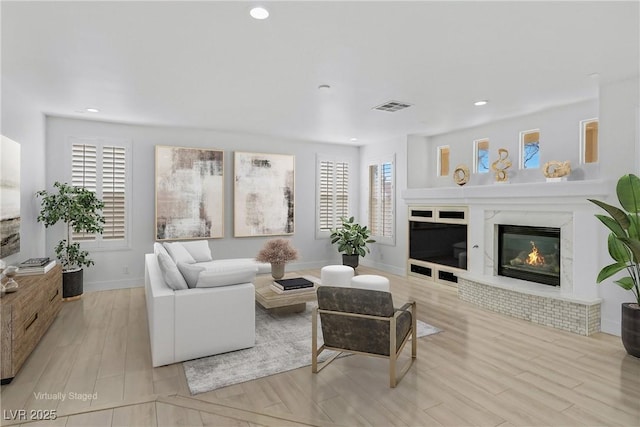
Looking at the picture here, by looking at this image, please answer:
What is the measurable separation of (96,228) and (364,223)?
5.10 metres

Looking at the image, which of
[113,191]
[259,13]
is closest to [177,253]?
[113,191]

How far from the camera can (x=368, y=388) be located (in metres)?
2.69

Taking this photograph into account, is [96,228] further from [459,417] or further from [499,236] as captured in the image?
[499,236]

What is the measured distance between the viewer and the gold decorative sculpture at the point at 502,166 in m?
5.25

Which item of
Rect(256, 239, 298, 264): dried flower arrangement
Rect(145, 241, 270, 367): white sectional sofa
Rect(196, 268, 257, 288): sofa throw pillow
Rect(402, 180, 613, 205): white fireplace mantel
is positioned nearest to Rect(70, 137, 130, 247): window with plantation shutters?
Rect(256, 239, 298, 264): dried flower arrangement

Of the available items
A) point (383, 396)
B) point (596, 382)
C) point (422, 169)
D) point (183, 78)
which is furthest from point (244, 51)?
point (422, 169)

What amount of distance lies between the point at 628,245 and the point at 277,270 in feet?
12.2

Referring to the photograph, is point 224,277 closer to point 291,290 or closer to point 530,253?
point 291,290

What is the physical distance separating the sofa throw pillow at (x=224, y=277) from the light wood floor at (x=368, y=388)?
2.48 feet

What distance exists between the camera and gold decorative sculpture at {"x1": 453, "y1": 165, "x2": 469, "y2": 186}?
5789mm

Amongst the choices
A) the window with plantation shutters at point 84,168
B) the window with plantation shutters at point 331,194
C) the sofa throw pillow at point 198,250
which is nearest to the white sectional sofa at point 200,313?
the sofa throw pillow at point 198,250

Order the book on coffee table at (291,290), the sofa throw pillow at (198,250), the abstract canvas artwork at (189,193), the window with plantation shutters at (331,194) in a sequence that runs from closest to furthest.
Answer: the book on coffee table at (291,290) < the sofa throw pillow at (198,250) < the abstract canvas artwork at (189,193) < the window with plantation shutters at (331,194)

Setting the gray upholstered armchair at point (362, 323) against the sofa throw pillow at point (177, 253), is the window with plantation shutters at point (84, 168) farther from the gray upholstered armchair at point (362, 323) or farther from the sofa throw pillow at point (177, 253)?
the gray upholstered armchair at point (362, 323)

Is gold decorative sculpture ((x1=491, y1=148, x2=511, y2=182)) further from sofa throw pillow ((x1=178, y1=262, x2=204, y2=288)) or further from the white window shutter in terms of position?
sofa throw pillow ((x1=178, y1=262, x2=204, y2=288))
